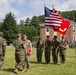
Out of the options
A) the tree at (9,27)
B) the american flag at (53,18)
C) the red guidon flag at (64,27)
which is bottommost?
the red guidon flag at (64,27)

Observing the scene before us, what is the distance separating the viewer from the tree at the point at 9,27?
281 ft

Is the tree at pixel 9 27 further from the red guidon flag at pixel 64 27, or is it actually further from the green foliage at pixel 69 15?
the green foliage at pixel 69 15

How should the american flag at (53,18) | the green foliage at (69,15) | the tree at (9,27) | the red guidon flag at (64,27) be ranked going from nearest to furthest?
the red guidon flag at (64,27) → the american flag at (53,18) → the tree at (9,27) → the green foliage at (69,15)

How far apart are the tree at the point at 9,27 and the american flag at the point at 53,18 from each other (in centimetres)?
6482

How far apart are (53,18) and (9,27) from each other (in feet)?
228

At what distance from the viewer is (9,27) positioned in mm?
88625

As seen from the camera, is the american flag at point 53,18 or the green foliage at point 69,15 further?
the green foliage at point 69,15

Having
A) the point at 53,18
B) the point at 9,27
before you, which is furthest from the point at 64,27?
the point at 9,27

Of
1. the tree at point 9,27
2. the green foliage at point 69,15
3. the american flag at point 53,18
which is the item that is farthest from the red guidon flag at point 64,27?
the green foliage at point 69,15

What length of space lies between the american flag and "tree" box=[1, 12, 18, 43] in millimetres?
64816

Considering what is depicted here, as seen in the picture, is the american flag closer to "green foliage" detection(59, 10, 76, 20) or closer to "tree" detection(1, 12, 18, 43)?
"tree" detection(1, 12, 18, 43)

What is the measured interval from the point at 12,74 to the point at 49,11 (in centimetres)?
785

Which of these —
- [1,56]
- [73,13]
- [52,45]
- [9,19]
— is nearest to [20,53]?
[1,56]

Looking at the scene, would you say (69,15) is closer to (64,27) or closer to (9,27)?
(9,27)
